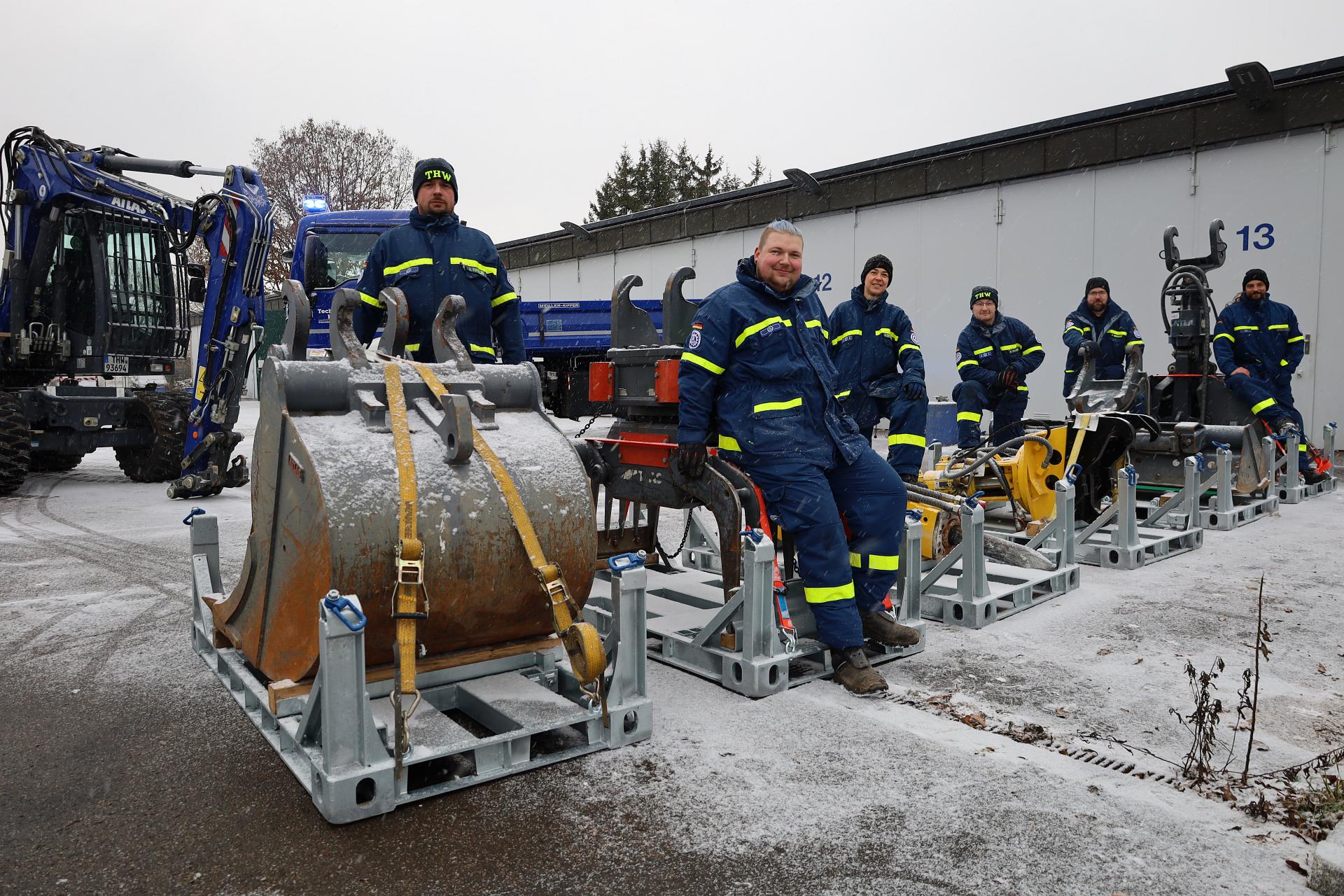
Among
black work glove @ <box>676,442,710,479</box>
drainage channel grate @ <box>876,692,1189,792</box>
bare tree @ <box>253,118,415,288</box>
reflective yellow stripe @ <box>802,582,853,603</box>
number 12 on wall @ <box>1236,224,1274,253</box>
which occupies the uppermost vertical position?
bare tree @ <box>253,118,415,288</box>

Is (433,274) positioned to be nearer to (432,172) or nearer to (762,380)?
(432,172)

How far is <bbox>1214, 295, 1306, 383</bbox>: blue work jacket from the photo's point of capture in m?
9.18

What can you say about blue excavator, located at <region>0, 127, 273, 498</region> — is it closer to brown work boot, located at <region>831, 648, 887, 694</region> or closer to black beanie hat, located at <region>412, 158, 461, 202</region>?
black beanie hat, located at <region>412, 158, 461, 202</region>

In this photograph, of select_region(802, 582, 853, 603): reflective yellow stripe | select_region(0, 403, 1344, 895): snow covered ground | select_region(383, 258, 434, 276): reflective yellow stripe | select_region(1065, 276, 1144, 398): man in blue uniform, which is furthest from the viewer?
select_region(1065, 276, 1144, 398): man in blue uniform

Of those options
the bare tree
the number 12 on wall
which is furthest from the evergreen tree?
the number 12 on wall

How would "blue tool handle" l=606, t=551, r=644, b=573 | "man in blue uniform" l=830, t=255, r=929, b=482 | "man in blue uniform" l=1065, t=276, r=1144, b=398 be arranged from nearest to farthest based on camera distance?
"blue tool handle" l=606, t=551, r=644, b=573, "man in blue uniform" l=830, t=255, r=929, b=482, "man in blue uniform" l=1065, t=276, r=1144, b=398

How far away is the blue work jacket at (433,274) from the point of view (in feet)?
15.3

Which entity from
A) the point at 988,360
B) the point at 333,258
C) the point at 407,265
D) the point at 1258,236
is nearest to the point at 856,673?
the point at 407,265

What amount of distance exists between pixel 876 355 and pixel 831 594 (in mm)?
2927

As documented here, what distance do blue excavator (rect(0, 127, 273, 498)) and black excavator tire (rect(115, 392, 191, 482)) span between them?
16 mm

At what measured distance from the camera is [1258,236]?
12.4 metres

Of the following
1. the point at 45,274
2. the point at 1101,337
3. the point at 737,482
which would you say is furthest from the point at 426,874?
the point at 45,274

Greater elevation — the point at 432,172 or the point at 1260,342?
the point at 432,172

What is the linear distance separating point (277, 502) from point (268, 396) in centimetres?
38
